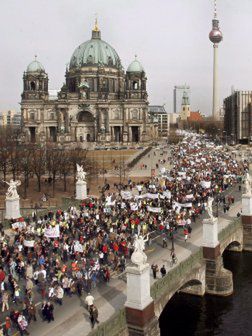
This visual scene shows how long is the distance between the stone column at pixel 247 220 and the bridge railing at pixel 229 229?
2.92ft

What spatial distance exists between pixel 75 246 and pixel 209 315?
1065 centimetres

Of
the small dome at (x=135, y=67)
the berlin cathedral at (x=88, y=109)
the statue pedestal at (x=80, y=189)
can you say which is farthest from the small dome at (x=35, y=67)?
the statue pedestal at (x=80, y=189)

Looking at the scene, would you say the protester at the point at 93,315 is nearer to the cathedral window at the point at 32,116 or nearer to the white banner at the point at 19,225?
the white banner at the point at 19,225

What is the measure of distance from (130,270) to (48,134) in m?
149

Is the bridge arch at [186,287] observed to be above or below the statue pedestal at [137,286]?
below

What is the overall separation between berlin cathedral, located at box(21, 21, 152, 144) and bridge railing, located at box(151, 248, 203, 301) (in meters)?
133

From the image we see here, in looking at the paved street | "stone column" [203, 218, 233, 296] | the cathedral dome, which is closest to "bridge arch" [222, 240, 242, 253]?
"stone column" [203, 218, 233, 296]

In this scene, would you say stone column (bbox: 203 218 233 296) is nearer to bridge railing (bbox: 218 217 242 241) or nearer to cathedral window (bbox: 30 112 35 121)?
bridge railing (bbox: 218 217 242 241)

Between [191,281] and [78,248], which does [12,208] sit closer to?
[78,248]

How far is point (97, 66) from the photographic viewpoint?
176m

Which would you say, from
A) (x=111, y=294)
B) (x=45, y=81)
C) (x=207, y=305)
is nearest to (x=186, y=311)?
(x=207, y=305)

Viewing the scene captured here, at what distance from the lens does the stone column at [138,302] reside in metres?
22.7

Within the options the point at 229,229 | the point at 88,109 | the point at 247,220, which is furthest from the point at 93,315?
the point at 88,109

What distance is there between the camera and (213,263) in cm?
3372
